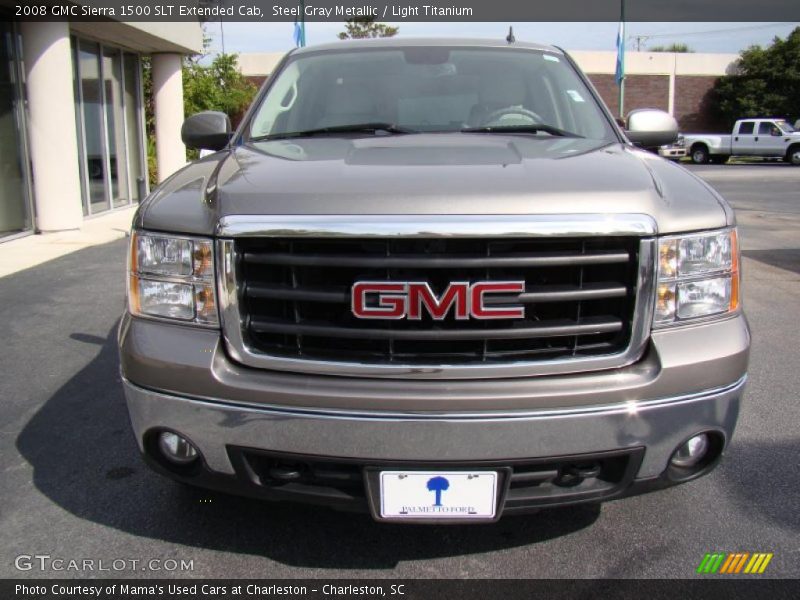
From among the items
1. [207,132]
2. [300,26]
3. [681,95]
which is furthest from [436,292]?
[681,95]

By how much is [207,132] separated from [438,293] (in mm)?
1958

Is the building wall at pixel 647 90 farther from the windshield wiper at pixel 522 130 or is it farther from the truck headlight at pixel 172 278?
the truck headlight at pixel 172 278

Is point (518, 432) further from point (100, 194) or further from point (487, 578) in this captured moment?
point (100, 194)

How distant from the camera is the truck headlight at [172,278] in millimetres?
2316

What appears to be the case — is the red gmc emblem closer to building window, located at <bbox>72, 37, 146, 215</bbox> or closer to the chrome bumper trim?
the chrome bumper trim

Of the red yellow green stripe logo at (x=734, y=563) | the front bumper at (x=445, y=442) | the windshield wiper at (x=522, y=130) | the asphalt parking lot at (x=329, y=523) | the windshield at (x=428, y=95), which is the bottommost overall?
the red yellow green stripe logo at (x=734, y=563)

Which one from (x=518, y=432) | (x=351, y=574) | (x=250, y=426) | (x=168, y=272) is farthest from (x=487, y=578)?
(x=168, y=272)

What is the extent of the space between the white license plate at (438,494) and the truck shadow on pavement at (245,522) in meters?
0.47

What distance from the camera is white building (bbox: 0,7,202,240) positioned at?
10.6 m

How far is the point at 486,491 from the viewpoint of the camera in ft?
7.36

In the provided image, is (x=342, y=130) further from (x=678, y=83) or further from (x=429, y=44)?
(x=678, y=83)

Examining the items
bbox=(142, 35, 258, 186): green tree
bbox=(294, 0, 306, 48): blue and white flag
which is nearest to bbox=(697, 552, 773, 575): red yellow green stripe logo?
bbox=(142, 35, 258, 186): green tree

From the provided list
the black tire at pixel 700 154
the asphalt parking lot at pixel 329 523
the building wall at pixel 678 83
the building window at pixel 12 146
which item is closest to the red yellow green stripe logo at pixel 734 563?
the asphalt parking lot at pixel 329 523

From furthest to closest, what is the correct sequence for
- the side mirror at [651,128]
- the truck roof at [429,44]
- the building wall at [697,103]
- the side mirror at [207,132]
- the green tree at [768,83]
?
the building wall at [697,103], the green tree at [768,83], the truck roof at [429,44], the side mirror at [651,128], the side mirror at [207,132]
